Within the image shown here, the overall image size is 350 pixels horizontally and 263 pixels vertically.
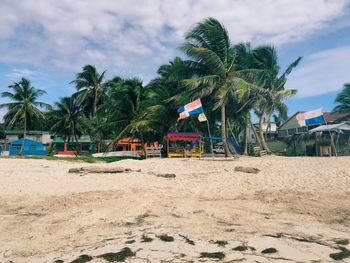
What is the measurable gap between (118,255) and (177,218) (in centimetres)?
200

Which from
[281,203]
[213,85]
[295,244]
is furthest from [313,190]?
[213,85]

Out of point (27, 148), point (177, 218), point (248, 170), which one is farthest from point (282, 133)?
point (177, 218)

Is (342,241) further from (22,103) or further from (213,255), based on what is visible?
(22,103)

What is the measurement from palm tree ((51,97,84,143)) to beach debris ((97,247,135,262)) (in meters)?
32.7

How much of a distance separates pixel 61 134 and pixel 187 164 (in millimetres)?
25871

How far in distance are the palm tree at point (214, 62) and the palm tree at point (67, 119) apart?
2009 cm

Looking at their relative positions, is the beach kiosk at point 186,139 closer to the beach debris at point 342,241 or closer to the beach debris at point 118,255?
the beach debris at point 342,241

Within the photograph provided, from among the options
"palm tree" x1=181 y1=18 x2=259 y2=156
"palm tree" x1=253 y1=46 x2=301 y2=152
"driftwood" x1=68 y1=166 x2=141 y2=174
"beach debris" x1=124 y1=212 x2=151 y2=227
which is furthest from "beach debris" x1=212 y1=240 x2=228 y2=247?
"palm tree" x1=253 y1=46 x2=301 y2=152

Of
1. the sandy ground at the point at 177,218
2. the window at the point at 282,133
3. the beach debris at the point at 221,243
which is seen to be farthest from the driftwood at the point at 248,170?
the window at the point at 282,133

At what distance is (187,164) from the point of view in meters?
14.0

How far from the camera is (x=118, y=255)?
393cm

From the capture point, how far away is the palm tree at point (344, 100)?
31922mm

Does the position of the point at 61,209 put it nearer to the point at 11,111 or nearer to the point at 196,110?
the point at 196,110

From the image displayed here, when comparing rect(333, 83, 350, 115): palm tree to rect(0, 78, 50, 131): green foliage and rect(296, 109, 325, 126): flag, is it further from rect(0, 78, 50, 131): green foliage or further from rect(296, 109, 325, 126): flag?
rect(0, 78, 50, 131): green foliage
